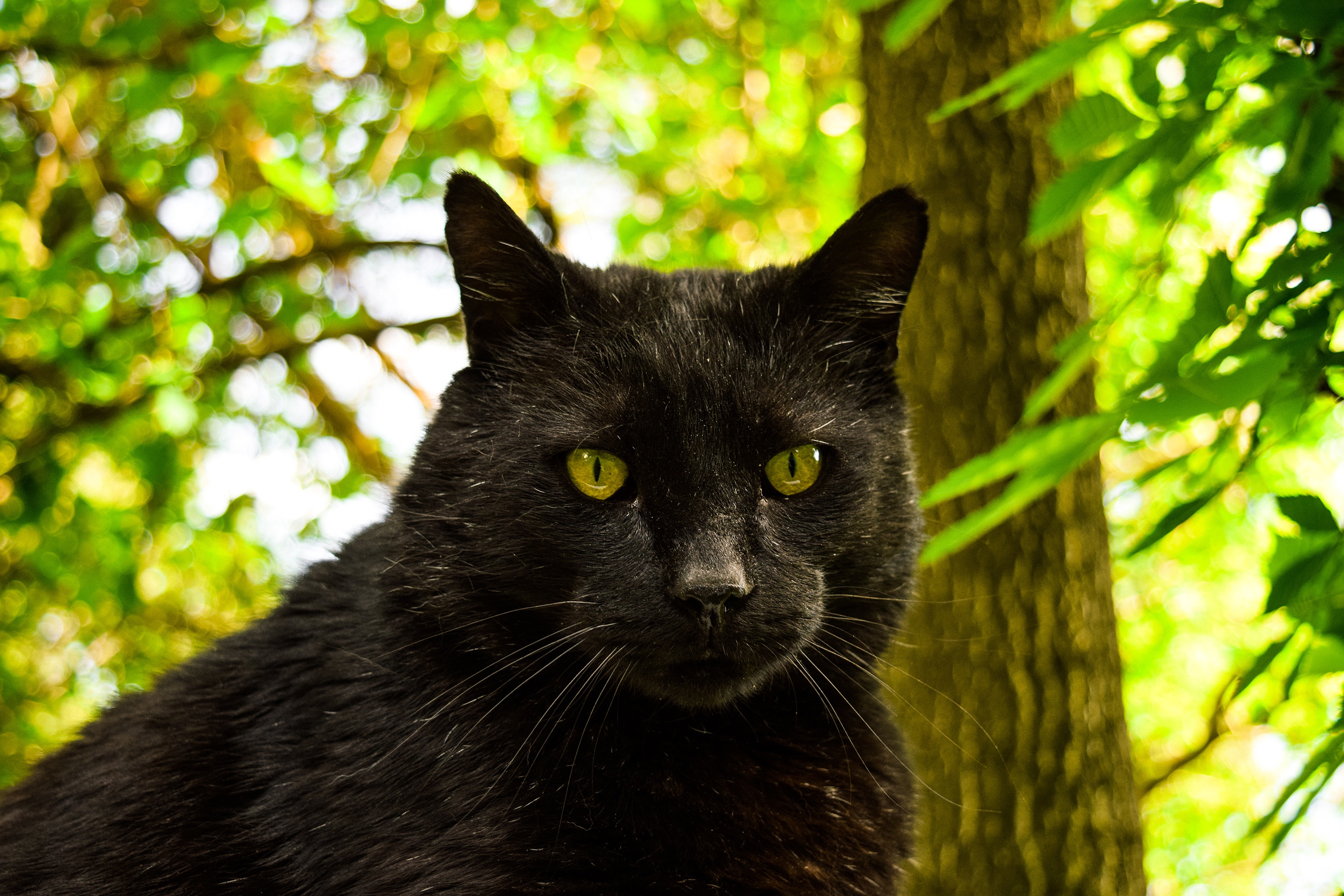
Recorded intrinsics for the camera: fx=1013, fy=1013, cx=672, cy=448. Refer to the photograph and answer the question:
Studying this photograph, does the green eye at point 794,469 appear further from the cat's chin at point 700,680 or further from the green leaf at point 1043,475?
the green leaf at point 1043,475

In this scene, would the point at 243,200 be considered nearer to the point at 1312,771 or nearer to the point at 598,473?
the point at 598,473

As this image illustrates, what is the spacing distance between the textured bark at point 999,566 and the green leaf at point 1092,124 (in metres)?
1.51

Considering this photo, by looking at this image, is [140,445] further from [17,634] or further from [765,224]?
[765,224]

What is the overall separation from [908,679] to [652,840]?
158 centimetres

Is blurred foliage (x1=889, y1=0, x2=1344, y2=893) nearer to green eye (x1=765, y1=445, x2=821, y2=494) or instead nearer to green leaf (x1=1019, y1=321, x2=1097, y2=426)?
green leaf (x1=1019, y1=321, x2=1097, y2=426)

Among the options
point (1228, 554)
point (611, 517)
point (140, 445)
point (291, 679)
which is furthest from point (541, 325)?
point (1228, 554)

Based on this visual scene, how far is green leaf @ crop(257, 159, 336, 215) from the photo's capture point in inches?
175

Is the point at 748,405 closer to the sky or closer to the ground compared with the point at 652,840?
closer to the sky

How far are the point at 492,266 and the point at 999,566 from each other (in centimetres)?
177

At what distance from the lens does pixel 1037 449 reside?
1461 mm

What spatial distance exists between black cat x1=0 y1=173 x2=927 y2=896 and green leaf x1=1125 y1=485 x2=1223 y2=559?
0.62m

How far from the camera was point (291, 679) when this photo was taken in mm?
2047

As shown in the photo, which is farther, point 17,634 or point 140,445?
point 17,634

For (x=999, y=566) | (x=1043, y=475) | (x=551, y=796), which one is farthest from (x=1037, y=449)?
(x=999, y=566)
